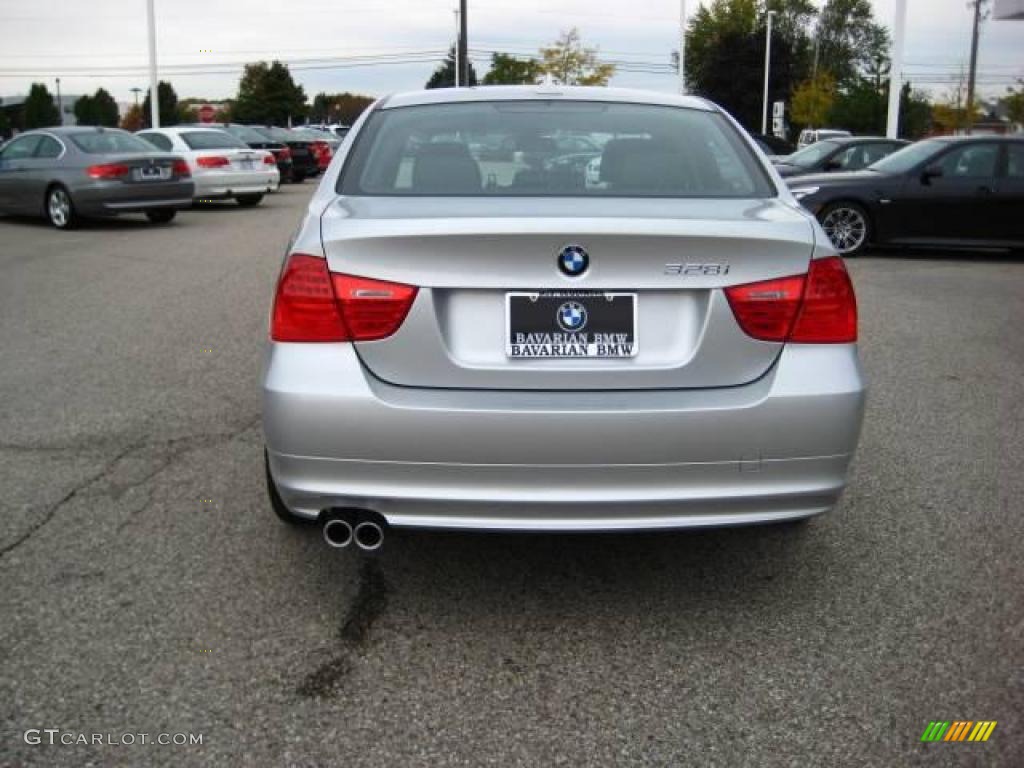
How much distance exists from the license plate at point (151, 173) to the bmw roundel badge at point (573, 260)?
14338 millimetres

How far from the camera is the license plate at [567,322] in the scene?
126 inches

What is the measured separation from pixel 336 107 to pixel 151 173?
5054 inches

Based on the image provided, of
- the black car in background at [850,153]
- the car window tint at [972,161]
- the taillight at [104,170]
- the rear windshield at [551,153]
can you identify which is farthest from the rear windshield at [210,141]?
the rear windshield at [551,153]

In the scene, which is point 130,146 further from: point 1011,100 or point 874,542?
point 1011,100

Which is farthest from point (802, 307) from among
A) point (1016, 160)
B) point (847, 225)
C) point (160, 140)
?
point (160, 140)

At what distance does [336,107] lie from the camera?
140000 millimetres

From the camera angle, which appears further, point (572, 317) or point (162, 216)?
→ point (162, 216)

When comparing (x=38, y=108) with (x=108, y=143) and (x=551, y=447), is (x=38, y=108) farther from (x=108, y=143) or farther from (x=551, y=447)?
(x=551, y=447)

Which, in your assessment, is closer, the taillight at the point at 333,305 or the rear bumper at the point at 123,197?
the taillight at the point at 333,305

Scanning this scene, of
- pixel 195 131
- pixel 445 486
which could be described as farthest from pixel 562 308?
pixel 195 131

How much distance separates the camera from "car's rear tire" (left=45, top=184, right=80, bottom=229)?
16312 millimetres

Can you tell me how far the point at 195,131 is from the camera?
20688mm

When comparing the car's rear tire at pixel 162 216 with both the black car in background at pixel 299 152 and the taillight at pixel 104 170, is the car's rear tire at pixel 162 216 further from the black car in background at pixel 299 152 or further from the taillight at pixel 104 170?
the black car in background at pixel 299 152

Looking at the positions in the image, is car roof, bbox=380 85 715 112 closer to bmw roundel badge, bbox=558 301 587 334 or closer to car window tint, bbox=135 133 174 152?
bmw roundel badge, bbox=558 301 587 334
